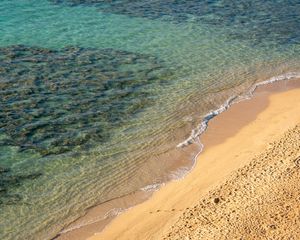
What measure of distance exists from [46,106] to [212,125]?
16.7 ft

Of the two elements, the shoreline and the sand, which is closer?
Result: the sand

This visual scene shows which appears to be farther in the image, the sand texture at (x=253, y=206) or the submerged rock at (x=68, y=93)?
the submerged rock at (x=68, y=93)

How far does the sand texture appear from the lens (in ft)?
31.9

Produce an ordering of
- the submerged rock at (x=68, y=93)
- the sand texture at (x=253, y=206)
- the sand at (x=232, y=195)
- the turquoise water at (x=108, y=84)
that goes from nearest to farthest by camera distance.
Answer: the sand texture at (x=253, y=206)
the sand at (x=232, y=195)
the turquoise water at (x=108, y=84)
the submerged rock at (x=68, y=93)

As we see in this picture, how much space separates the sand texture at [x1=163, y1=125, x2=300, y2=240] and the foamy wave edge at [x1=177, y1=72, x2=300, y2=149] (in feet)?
8.57

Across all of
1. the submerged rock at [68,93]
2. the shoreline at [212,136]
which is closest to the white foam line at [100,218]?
the shoreline at [212,136]

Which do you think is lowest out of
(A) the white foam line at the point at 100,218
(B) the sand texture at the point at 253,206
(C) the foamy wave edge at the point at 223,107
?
(A) the white foam line at the point at 100,218

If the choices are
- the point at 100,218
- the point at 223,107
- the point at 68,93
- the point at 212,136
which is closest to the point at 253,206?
the point at 100,218

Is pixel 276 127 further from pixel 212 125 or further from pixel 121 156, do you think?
pixel 121 156

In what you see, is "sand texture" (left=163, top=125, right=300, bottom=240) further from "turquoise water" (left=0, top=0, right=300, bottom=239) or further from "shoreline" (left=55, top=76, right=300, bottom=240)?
"turquoise water" (left=0, top=0, right=300, bottom=239)

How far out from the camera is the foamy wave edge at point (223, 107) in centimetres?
1462

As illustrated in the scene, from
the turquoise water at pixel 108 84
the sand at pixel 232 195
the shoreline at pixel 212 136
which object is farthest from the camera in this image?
the turquoise water at pixel 108 84

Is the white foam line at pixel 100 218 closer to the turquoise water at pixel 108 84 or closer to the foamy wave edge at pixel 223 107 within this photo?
the turquoise water at pixel 108 84

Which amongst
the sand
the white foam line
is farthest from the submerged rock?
the sand
